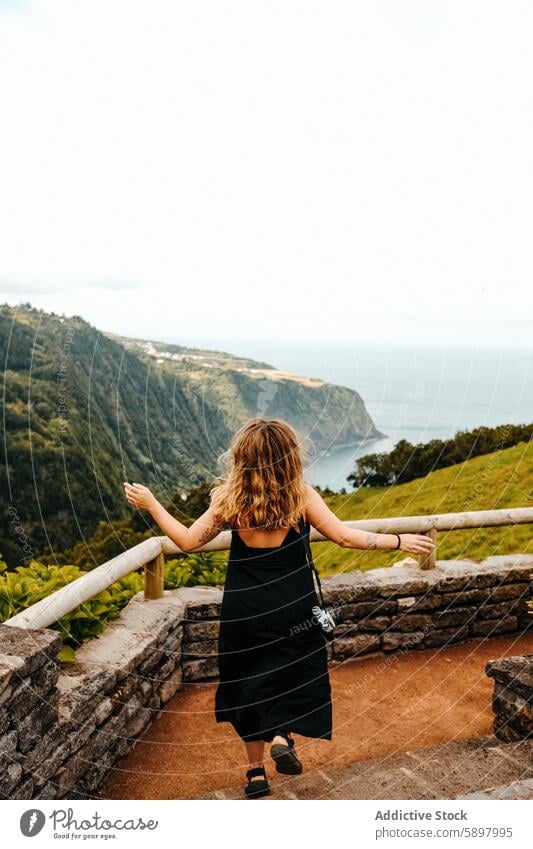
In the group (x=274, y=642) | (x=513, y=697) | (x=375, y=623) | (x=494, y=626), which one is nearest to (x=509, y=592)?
(x=494, y=626)

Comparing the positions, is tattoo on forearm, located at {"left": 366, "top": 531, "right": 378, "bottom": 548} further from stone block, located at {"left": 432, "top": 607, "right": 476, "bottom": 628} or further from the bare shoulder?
stone block, located at {"left": 432, "top": 607, "right": 476, "bottom": 628}

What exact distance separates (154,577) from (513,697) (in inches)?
82.1

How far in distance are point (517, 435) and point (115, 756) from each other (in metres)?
13.3

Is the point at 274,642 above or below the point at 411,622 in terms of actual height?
A: above

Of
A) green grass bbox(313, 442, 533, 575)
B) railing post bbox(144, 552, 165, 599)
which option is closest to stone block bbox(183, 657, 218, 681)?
railing post bbox(144, 552, 165, 599)

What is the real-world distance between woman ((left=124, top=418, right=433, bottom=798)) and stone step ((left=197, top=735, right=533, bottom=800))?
16 cm

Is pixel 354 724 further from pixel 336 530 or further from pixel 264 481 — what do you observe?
pixel 264 481

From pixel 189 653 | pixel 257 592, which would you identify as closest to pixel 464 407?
pixel 257 592

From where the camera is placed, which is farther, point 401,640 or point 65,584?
point 401,640

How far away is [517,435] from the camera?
607 inches

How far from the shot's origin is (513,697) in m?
3.75

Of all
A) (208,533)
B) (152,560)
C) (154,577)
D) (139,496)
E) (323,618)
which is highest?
(139,496)

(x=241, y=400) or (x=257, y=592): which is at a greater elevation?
(x=241, y=400)
